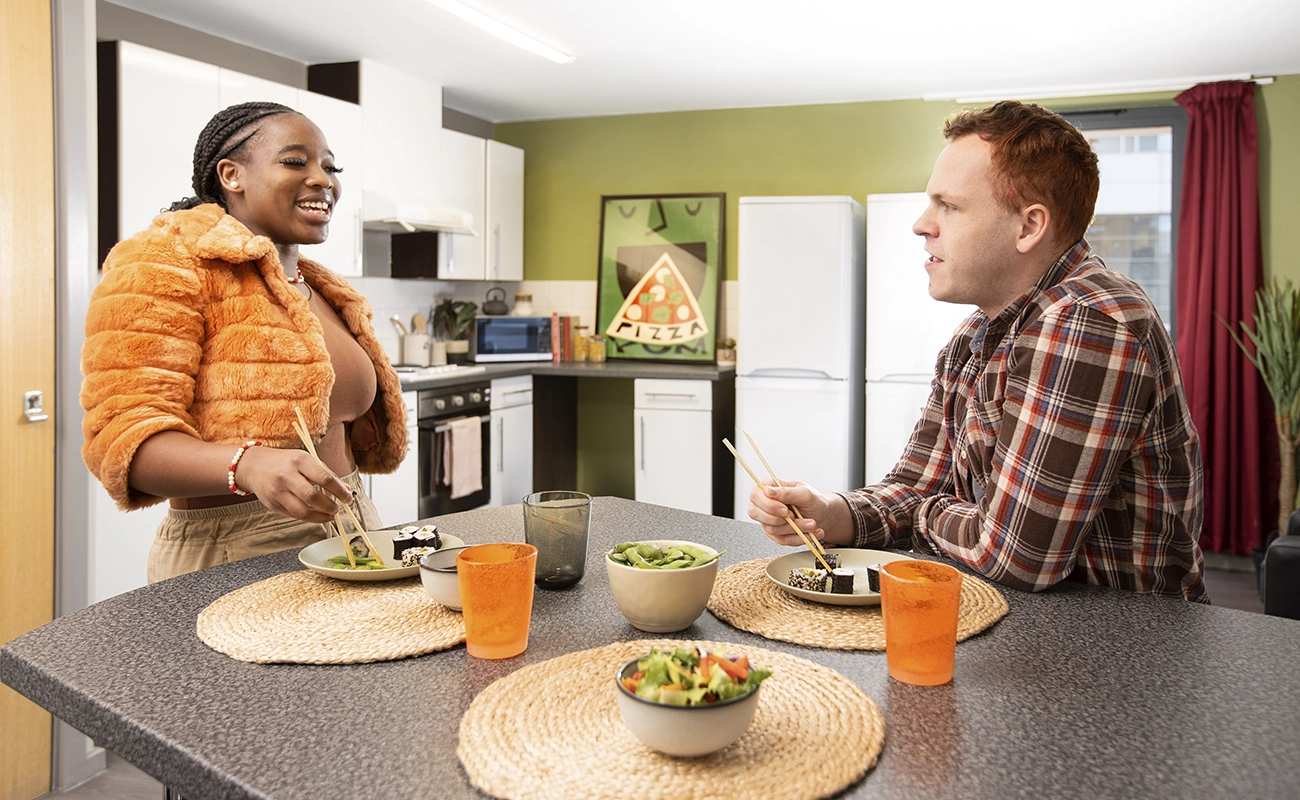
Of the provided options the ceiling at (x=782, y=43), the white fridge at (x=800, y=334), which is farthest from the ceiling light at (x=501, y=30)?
the white fridge at (x=800, y=334)

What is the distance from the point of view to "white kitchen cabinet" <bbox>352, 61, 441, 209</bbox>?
430cm

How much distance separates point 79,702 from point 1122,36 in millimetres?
4322

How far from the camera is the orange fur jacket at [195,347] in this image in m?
1.32

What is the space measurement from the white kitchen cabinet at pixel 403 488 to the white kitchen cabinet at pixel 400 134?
1.07 meters

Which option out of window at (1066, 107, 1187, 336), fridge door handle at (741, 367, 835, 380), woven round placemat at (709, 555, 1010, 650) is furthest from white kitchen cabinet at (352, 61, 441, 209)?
woven round placemat at (709, 555, 1010, 650)

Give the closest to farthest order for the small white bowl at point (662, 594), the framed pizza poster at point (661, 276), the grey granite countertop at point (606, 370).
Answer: the small white bowl at point (662, 594) → the grey granite countertop at point (606, 370) → the framed pizza poster at point (661, 276)

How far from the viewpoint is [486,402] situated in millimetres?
4684

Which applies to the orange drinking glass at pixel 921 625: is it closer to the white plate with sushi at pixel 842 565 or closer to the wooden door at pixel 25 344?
the white plate with sushi at pixel 842 565

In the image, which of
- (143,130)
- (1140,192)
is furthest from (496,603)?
(1140,192)

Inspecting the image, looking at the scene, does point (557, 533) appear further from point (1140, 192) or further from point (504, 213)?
point (1140, 192)

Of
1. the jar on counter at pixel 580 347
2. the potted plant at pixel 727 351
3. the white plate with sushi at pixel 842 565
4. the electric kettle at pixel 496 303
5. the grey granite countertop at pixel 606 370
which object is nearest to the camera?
the white plate with sushi at pixel 842 565

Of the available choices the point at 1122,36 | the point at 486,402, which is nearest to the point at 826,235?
the point at 1122,36

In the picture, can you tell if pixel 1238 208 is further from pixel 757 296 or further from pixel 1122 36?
pixel 757 296

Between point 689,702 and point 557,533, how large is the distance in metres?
0.47
